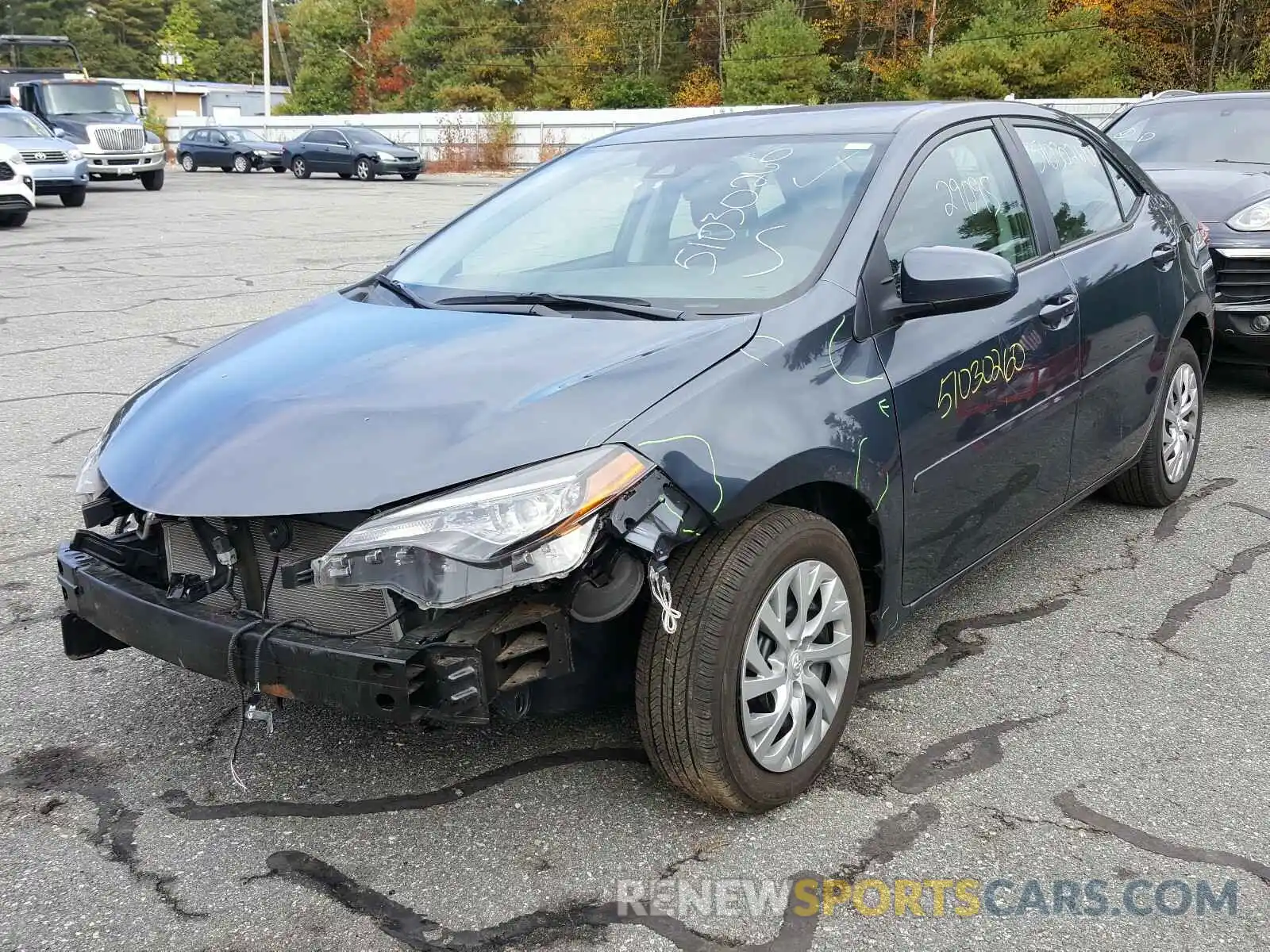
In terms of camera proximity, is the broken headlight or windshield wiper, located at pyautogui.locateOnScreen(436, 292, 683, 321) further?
windshield wiper, located at pyautogui.locateOnScreen(436, 292, 683, 321)

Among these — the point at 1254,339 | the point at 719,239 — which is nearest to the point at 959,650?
the point at 719,239

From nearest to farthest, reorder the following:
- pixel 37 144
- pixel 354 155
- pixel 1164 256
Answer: pixel 1164 256 → pixel 37 144 → pixel 354 155

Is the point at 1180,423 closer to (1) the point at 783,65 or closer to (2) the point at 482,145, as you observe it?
(2) the point at 482,145

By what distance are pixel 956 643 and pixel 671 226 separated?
63.5 inches

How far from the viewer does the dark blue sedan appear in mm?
2396

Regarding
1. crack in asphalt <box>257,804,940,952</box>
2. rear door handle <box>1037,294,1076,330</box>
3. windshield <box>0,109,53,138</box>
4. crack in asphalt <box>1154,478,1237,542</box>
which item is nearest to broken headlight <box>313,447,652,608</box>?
crack in asphalt <box>257,804,940,952</box>

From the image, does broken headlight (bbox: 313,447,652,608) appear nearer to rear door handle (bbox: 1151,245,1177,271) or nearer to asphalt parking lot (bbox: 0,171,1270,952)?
asphalt parking lot (bbox: 0,171,1270,952)

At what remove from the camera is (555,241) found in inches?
147

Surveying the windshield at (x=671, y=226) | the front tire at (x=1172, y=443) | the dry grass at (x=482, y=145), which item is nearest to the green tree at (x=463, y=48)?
the dry grass at (x=482, y=145)

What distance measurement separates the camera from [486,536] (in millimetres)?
2299

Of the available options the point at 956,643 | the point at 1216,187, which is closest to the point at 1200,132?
the point at 1216,187

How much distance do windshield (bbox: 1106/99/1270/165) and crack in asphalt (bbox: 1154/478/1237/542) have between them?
318cm

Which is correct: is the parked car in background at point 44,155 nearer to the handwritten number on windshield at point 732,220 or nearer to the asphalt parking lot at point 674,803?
the asphalt parking lot at point 674,803

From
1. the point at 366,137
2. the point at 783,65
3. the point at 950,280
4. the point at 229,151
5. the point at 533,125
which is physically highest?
the point at 783,65
